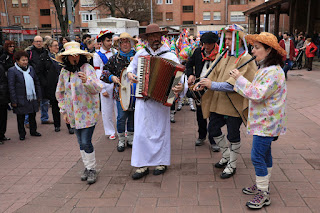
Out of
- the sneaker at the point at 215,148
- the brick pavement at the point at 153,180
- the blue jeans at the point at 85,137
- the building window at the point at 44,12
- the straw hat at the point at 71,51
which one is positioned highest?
the building window at the point at 44,12

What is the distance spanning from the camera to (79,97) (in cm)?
392

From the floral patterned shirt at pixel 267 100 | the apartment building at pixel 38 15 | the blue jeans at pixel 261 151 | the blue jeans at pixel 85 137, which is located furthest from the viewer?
the apartment building at pixel 38 15

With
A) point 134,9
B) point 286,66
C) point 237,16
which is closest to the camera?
point 286,66

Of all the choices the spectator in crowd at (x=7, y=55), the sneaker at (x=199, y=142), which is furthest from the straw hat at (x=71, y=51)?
the spectator in crowd at (x=7, y=55)

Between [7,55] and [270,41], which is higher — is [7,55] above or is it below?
below

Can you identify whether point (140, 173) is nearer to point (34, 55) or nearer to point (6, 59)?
point (34, 55)

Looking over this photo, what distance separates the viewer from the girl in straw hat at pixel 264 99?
9.79 feet

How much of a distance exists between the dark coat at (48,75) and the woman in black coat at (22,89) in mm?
444

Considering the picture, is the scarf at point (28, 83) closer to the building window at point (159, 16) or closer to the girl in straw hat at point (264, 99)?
the girl in straw hat at point (264, 99)

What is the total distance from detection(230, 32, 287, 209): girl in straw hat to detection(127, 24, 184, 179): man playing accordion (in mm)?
1290

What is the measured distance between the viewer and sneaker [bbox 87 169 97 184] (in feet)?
13.3

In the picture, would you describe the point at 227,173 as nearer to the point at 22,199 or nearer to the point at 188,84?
the point at 188,84

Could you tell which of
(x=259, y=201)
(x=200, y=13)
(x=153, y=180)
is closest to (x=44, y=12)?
(x=200, y=13)

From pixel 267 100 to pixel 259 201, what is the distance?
3.62 ft
